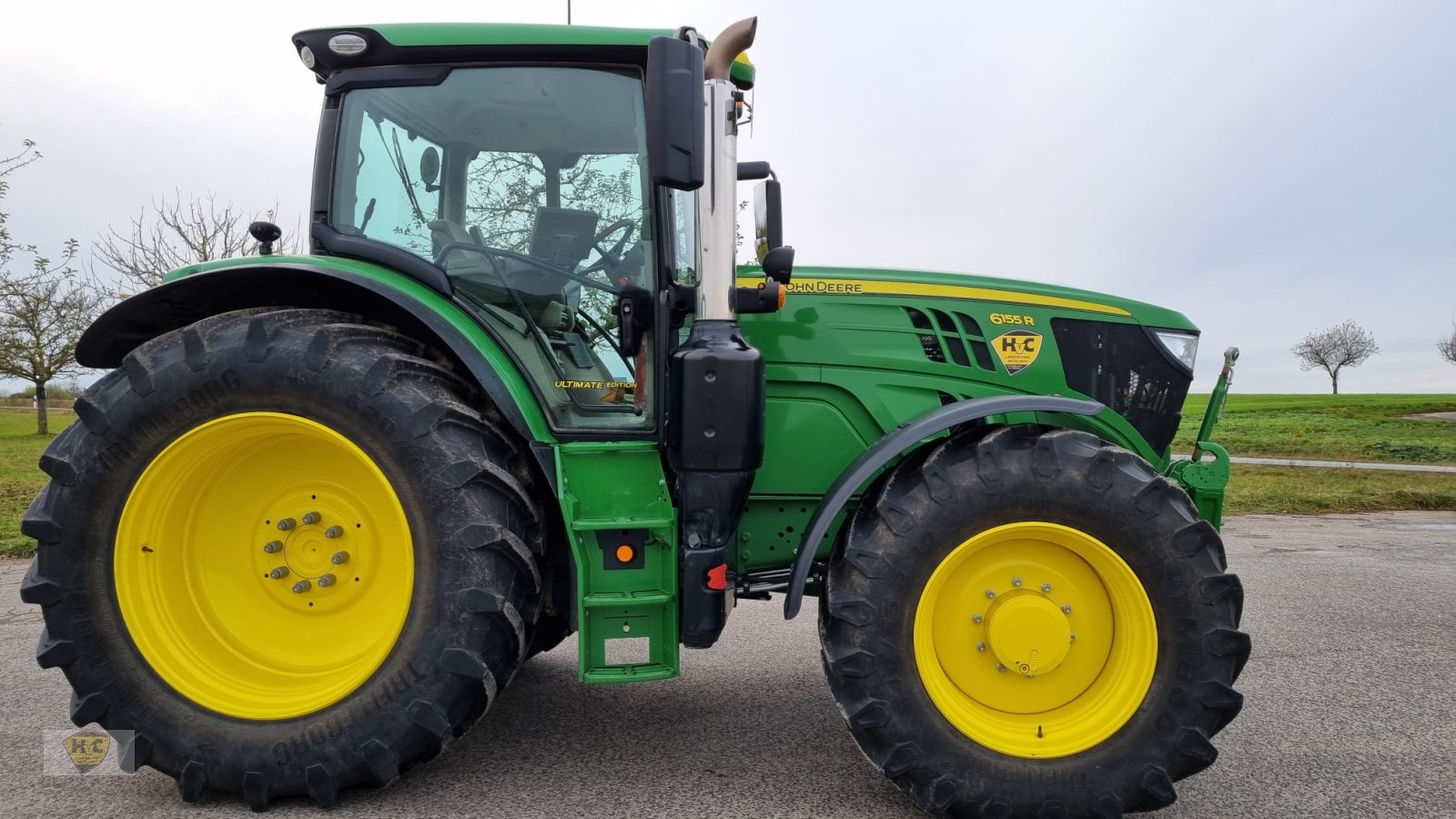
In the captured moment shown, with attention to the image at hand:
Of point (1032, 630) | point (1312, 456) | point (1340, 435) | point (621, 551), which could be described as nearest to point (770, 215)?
point (621, 551)

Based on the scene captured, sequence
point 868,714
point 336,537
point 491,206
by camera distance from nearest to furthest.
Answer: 1. point 868,714
2. point 336,537
3. point 491,206

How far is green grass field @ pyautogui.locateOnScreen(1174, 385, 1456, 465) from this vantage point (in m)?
14.1

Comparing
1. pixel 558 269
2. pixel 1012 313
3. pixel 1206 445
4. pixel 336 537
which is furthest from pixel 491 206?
pixel 1206 445

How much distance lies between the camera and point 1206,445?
2697 millimetres

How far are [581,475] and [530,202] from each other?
0.94 metres

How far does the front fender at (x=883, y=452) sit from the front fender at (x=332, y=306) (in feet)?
2.81

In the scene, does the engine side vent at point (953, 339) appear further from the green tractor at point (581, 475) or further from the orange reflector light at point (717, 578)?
the orange reflector light at point (717, 578)

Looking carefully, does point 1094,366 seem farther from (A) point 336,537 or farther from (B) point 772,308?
(A) point 336,537

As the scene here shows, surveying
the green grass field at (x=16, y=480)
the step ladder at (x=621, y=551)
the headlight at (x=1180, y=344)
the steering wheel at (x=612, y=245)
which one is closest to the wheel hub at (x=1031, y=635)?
the step ladder at (x=621, y=551)

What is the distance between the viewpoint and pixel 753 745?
2.60 meters

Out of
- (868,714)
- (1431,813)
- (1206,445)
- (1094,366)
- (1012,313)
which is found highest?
(1012,313)

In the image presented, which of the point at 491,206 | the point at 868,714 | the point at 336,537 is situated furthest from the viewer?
the point at 491,206

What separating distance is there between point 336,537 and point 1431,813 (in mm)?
3289

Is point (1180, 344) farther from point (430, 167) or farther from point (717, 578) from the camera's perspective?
point (430, 167)
